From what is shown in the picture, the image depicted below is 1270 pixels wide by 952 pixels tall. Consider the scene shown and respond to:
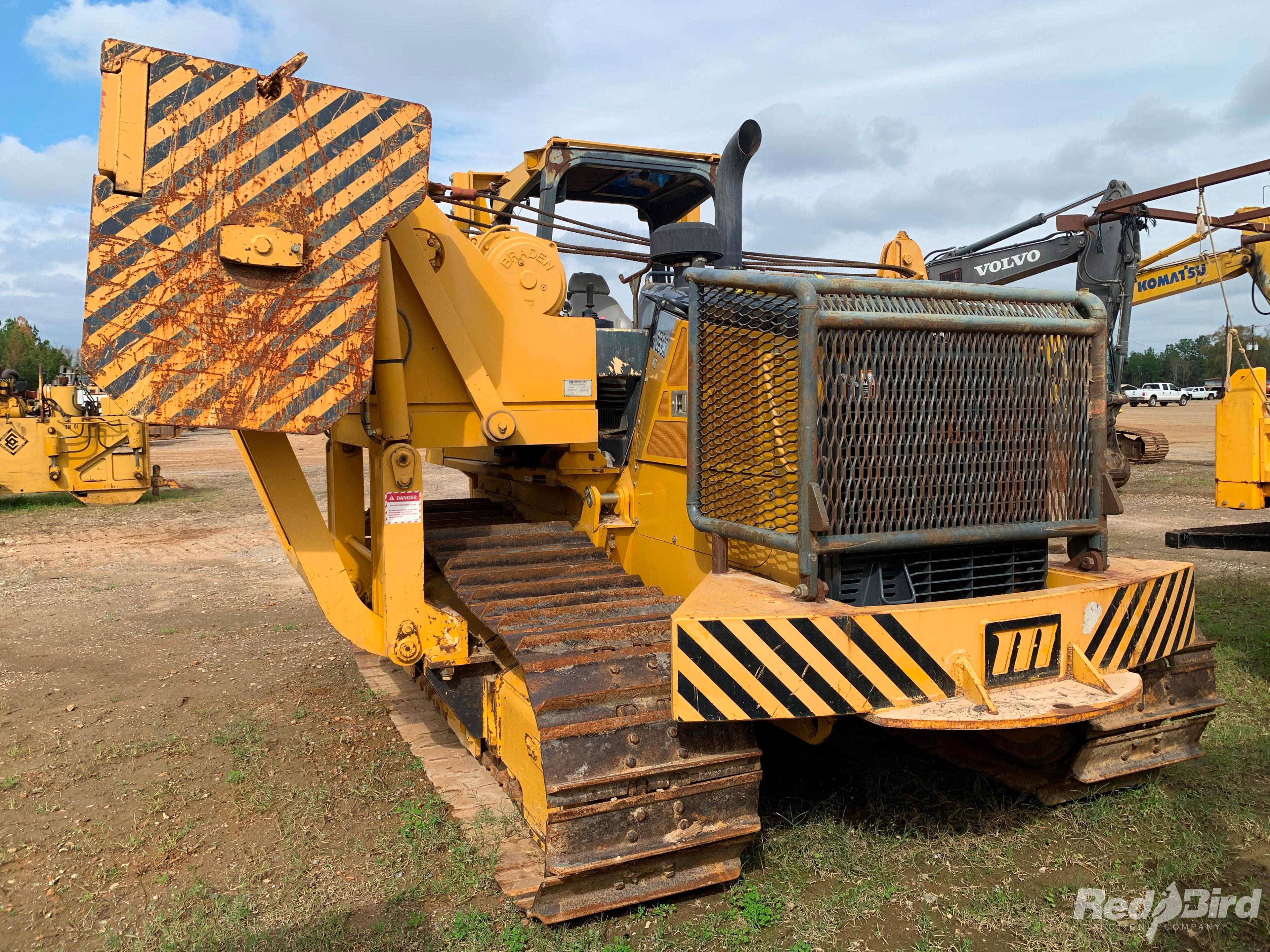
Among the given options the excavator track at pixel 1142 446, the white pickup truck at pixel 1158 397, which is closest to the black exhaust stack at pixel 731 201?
the excavator track at pixel 1142 446

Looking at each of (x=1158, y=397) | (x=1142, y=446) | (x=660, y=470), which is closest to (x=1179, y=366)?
(x=1158, y=397)

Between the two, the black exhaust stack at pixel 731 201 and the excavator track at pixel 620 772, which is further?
the black exhaust stack at pixel 731 201

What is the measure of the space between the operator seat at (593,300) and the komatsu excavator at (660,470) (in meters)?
0.67

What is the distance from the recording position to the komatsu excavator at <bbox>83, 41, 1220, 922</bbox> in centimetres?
298

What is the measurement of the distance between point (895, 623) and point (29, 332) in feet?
202

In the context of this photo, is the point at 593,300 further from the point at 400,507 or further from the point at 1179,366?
the point at 1179,366

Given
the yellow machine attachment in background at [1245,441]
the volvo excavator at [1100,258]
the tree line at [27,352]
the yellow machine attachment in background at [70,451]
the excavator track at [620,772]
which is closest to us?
the excavator track at [620,772]

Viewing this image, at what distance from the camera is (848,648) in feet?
9.66

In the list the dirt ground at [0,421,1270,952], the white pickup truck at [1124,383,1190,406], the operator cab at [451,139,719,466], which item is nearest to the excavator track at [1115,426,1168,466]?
the operator cab at [451,139,719,466]

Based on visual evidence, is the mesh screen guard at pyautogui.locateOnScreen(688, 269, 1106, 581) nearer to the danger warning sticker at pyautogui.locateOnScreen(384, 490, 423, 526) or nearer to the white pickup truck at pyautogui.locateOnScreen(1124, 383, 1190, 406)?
the danger warning sticker at pyautogui.locateOnScreen(384, 490, 423, 526)

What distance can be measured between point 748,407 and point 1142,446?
50.4 feet

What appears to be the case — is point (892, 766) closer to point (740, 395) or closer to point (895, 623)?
point (895, 623)

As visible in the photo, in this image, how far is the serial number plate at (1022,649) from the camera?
10.1 ft

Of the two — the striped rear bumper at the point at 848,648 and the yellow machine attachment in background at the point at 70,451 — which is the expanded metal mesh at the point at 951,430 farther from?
the yellow machine attachment in background at the point at 70,451
